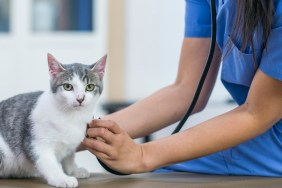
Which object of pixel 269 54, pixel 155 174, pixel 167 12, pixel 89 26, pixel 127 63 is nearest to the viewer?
pixel 269 54

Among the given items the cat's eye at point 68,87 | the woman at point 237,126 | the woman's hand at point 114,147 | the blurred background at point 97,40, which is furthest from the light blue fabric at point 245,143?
the blurred background at point 97,40

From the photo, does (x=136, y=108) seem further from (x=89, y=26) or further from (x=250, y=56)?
(x=89, y=26)

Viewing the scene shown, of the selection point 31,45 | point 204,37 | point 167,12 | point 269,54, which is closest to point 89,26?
point 31,45

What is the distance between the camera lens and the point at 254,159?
1174 millimetres

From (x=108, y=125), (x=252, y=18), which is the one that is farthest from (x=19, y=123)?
(x=252, y=18)

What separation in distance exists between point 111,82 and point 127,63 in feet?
0.63

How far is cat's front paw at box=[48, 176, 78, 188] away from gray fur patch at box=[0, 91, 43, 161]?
0.07 m

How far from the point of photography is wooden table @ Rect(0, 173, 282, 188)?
103 cm

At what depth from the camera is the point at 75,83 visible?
1.10 m

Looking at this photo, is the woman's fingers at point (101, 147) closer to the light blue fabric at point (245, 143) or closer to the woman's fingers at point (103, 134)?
the woman's fingers at point (103, 134)

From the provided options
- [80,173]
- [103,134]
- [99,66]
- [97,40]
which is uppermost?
[99,66]

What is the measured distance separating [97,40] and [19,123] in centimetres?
395

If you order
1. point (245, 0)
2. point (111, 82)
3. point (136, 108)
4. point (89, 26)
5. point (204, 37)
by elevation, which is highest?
point (245, 0)

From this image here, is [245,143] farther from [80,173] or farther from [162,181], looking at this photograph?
[80,173]
